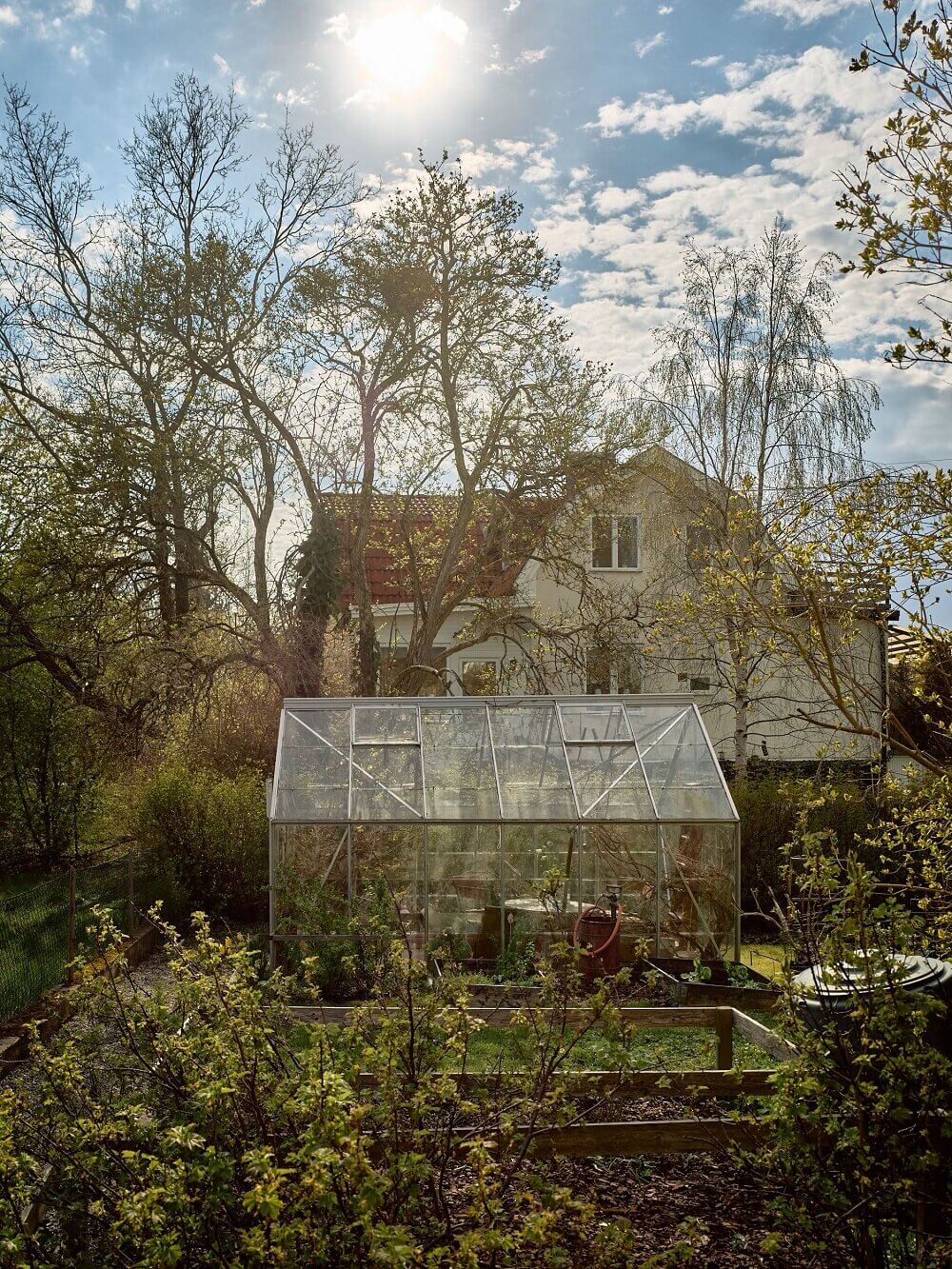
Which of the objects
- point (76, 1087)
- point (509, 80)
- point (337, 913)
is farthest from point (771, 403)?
point (76, 1087)

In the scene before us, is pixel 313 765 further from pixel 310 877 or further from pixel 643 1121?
pixel 643 1121

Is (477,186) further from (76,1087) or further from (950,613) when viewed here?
(76,1087)

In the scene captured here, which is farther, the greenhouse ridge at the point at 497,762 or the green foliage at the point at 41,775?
the green foliage at the point at 41,775

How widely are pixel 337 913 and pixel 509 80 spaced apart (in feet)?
24.9

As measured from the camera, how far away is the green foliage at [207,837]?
13477 millimetres

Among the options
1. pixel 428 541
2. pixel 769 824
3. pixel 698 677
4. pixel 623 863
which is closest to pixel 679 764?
pixel 623 863

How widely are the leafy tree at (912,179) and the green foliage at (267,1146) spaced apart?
125 inches

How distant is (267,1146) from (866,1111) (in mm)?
1875

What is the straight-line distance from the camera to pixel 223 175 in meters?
17.2

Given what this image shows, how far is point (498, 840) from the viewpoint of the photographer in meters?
11.5

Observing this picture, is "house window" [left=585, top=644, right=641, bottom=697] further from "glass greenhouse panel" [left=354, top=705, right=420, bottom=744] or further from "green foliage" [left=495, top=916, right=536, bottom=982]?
"green foliage" [left=495, top=916, right=536, bottom=982]

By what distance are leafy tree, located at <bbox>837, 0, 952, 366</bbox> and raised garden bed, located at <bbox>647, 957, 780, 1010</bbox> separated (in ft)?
17.7

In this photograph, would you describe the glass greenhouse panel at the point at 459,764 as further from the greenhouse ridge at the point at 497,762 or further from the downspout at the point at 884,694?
the downspout at the point at 884,694

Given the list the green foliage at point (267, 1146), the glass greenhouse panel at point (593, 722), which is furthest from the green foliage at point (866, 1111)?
the glass greenhouse panel at point (593, 722)
